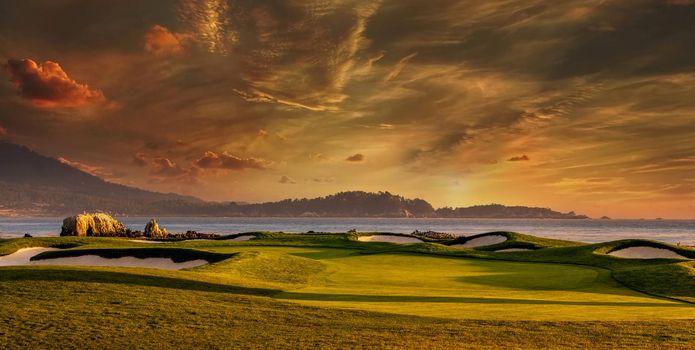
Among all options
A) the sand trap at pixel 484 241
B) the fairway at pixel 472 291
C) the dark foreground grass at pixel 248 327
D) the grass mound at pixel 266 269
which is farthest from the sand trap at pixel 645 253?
the dark foreground grass at pixel 248 327

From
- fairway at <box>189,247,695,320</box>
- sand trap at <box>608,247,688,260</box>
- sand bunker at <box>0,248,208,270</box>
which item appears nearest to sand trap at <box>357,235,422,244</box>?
sand trap at <box>608,247,688,260</box>

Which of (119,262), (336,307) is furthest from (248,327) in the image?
(119,262)

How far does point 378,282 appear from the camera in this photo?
80.0ft

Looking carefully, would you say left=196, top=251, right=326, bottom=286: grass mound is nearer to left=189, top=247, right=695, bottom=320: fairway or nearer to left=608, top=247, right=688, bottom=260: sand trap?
left=189, top=247, right=695, bottom=320: fairway

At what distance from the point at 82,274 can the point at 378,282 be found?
12.0 m

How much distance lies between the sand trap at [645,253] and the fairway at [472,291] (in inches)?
496

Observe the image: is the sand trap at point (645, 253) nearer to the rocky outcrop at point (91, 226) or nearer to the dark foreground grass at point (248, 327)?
the dark foreground grass at point (248, 327)

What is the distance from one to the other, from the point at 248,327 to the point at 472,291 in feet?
37.4

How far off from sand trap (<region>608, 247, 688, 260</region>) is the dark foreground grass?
32269mm

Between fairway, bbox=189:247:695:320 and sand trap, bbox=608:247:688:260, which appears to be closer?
Answer: fairway, bbox=189:247:695:320

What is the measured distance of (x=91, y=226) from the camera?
67.1m

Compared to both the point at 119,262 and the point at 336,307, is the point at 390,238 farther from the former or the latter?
the point at 336,307

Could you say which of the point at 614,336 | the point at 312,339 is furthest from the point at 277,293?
the point at 614,336

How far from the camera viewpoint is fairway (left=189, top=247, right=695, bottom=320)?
16109 millimetres
